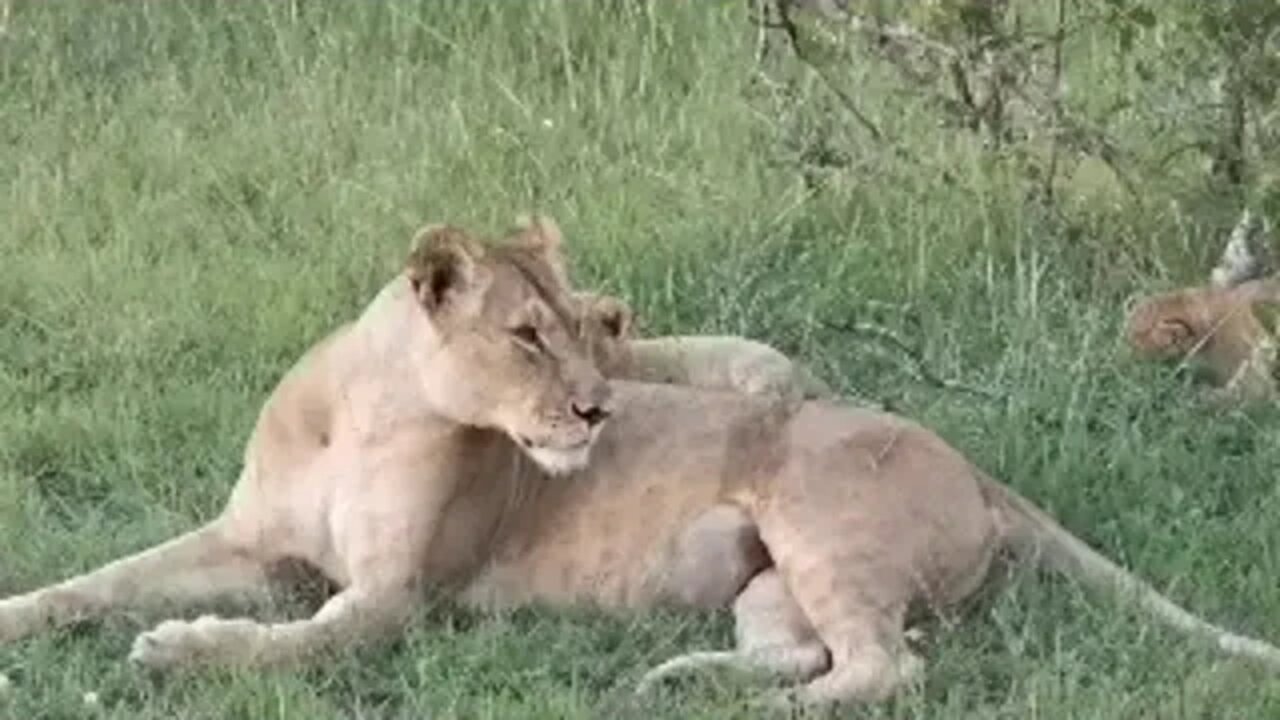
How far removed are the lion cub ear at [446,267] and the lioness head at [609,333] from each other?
26 centimetres

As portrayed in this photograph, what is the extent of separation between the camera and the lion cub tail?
4625mm

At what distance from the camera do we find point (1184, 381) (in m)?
5.89

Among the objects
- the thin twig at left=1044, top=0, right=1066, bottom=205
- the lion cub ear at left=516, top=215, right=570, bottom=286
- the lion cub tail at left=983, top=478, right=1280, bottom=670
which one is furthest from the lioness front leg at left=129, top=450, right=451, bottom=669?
the thin twig at left=1044, top=0, right=1066, bottom=205

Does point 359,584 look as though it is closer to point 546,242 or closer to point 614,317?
point 546,242

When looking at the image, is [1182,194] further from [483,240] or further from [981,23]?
[483,240]

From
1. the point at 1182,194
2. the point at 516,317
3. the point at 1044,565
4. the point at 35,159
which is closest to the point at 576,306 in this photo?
the point at 516,317

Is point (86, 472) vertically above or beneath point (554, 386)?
beneath

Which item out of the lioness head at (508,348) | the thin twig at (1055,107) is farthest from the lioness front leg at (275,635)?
the thin twig at (1055,107)

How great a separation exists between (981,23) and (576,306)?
152 cm

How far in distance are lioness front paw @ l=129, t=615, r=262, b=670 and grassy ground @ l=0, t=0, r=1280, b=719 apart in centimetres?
4

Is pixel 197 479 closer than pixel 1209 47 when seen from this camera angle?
Yes

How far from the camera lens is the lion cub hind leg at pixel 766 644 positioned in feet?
14.7

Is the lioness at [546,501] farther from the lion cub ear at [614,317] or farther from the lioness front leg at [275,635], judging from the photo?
the lion cub ear at [614,317]

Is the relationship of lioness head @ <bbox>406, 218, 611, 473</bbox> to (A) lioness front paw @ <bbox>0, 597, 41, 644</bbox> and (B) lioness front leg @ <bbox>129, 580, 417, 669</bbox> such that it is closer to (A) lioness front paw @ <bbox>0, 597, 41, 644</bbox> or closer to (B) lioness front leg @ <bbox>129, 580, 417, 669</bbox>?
(B) lioness front leg @ <bbox>129, 580, 417, 669</bbox>
